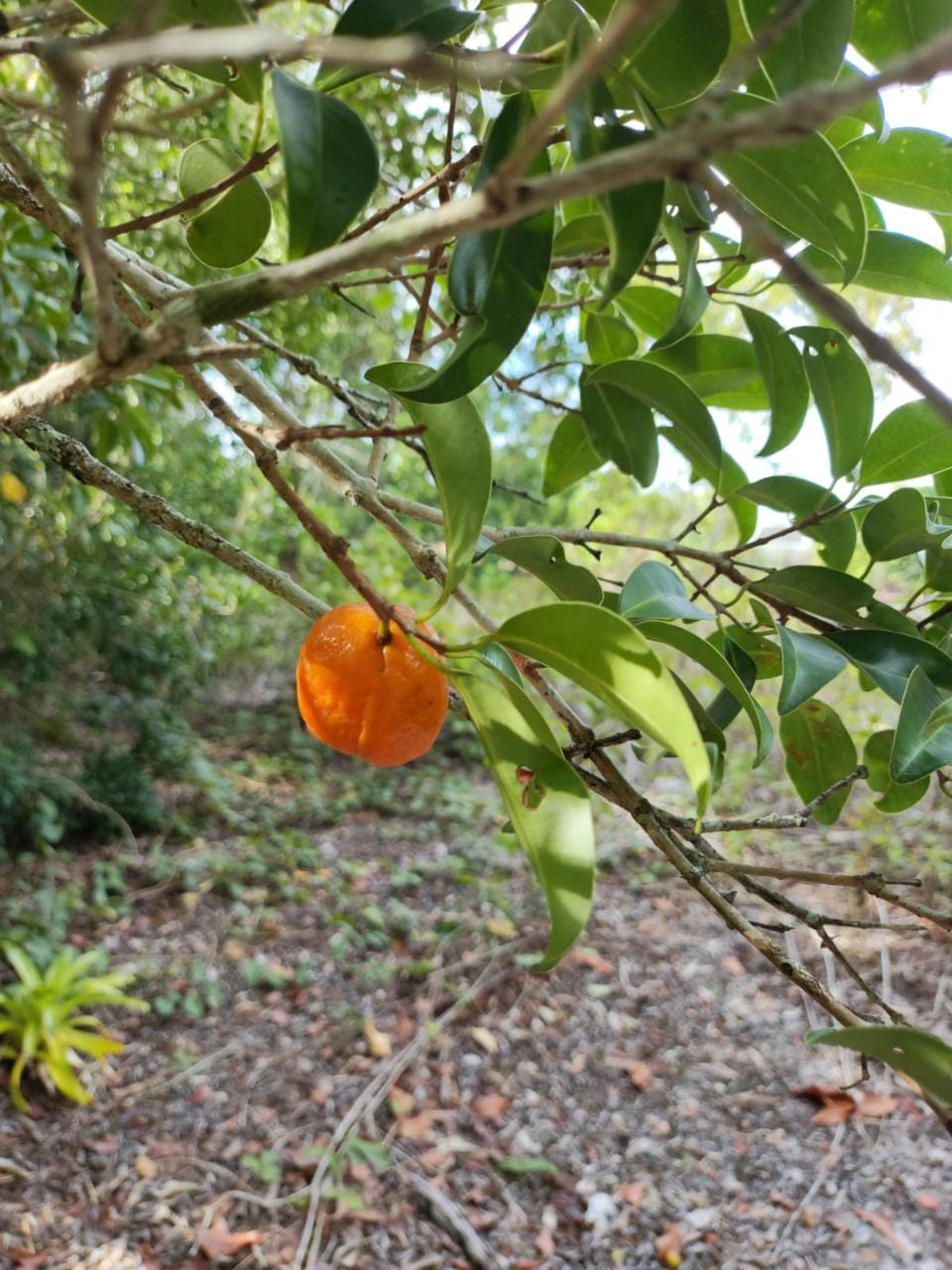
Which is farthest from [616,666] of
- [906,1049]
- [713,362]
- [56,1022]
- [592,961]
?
[592,961]

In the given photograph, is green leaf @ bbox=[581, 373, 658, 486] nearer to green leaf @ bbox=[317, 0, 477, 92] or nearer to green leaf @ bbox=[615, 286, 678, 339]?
green leaf @ bbox=[615, 286, 678, 339]

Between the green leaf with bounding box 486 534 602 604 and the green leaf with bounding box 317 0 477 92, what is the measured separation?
0.82 ft

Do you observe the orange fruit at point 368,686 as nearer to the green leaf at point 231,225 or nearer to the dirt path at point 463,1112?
the green leaf at point 231,225

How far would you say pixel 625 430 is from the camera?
2.17ft

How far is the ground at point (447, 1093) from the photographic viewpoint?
163 centimetres

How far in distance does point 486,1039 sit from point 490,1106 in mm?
202

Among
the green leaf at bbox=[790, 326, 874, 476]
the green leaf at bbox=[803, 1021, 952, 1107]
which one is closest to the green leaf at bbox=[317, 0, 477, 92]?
the green leaf at bbox=[790, 326, 874, 476]

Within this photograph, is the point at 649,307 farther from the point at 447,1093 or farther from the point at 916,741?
the point at 447,1093

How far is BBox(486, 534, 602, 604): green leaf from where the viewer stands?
20.4 inches

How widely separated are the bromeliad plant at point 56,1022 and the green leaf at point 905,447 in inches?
76.3

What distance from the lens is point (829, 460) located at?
2.15ft

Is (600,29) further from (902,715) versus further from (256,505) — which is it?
(256,505)

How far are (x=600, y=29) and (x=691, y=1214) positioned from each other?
1966 mm

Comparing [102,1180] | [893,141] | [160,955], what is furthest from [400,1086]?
[893,141]
